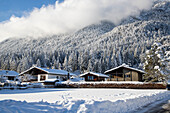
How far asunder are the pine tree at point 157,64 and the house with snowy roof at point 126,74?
30.6 ft

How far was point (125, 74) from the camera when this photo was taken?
4797cm

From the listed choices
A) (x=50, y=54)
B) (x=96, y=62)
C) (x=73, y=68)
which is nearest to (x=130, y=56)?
Answer: (x=96, y=62)

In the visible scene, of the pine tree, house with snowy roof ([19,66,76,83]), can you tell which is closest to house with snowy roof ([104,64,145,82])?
the pine tree

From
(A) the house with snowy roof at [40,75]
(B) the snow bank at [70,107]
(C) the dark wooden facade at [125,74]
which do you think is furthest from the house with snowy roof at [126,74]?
(B) the snow bank at [70,107]

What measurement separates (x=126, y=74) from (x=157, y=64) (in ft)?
43.8

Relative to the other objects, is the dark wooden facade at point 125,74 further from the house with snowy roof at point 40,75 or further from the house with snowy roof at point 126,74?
the house with snowy roof at point 40,75

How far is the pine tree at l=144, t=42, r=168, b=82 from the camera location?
33528 millimetres

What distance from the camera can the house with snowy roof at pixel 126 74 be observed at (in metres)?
46.3

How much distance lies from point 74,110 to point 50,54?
408 ft

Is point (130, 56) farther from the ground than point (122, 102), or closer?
farther from the ground

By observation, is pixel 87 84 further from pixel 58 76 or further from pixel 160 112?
pixel 160 112

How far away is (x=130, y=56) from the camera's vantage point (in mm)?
127688

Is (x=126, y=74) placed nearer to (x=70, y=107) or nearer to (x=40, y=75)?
(x=40, y=75)

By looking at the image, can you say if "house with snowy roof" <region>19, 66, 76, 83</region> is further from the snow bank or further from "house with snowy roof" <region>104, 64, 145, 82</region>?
the snow bank
